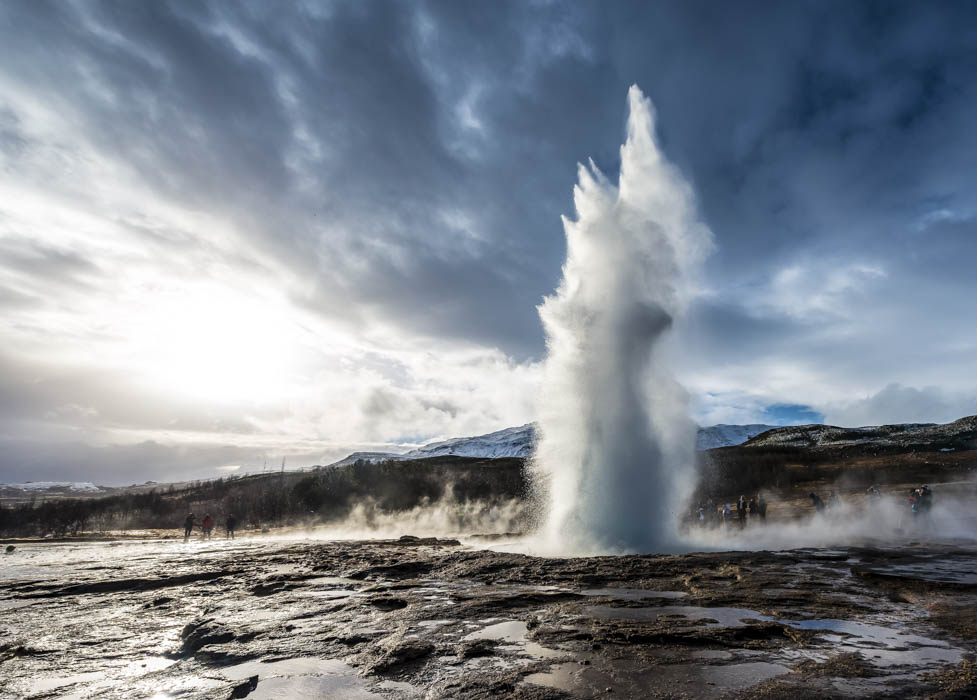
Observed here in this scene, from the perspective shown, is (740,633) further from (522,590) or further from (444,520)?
(444,520)

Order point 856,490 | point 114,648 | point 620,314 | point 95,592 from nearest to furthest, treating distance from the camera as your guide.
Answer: point 114,648 → point 95,592 → point 620,314 → point 856,490

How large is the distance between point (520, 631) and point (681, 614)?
259 cm

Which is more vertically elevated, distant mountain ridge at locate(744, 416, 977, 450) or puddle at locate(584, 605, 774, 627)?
distant mountain ridge at locate(744, 416, 977, 450)

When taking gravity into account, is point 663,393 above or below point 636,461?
above

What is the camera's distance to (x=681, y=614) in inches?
301

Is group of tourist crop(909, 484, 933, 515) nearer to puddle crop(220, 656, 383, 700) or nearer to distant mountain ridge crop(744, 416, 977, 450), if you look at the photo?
puddle crop(220, 656, 383, 700)

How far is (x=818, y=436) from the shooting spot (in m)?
117

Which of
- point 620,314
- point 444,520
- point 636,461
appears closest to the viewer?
point 636,461

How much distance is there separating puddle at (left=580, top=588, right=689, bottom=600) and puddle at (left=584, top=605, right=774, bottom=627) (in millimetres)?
883

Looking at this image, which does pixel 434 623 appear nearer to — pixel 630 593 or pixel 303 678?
pixel 303 678

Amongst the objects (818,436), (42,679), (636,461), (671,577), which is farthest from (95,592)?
(818,436)

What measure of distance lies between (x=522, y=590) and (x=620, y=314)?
11346 millimetres

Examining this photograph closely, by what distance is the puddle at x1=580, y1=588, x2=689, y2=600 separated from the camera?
904 cm

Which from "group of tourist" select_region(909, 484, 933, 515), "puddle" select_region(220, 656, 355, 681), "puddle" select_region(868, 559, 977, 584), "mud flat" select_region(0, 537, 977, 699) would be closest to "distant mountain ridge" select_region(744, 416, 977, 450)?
"group of tourist" select_region(909, 484, 933, 515)
